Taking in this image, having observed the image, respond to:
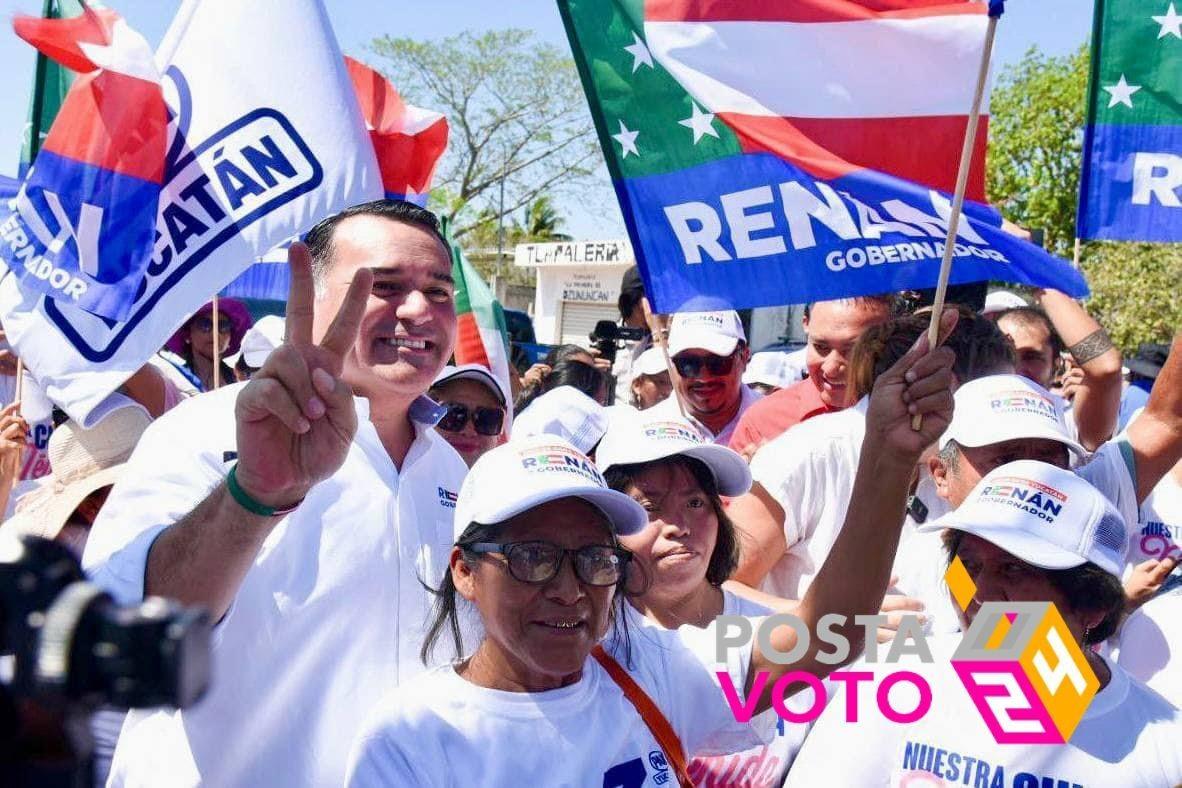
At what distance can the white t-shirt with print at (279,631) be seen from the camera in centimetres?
225

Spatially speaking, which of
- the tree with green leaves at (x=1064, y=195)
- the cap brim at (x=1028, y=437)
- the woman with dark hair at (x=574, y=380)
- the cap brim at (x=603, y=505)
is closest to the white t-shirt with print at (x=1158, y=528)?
the cap brim at (x=1028, y=437)

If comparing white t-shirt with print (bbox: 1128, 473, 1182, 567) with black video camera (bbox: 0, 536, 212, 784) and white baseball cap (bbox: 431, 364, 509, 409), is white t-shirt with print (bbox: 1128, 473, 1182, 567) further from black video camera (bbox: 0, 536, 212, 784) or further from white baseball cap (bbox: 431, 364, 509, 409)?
black video camera (bbox: 0, 536, 212, 784)

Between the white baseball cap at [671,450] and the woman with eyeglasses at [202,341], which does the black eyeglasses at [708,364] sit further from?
the woman with eyeglasses at [202,341]

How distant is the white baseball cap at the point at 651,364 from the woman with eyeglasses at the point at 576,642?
13.2 ft

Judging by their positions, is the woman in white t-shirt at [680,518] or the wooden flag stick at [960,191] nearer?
the wooden flag stick at [960,191]

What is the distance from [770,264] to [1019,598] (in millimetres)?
1070

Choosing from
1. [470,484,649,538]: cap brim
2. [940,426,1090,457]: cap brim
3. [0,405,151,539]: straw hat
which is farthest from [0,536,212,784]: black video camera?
[940,426,1090,457]: cap brim

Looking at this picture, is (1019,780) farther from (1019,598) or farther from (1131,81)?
(1131,81)

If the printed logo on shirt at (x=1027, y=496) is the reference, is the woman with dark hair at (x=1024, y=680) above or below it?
below

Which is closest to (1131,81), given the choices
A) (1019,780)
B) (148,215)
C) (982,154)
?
(982,154)

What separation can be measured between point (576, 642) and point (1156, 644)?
4.99 ft

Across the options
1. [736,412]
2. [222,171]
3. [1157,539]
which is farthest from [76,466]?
[1157,539]

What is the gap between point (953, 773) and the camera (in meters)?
2.31

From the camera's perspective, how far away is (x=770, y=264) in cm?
320
